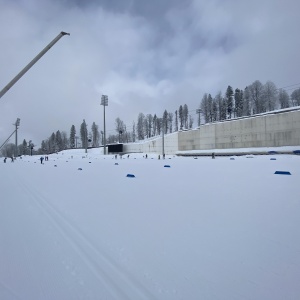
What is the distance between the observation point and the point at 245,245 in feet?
10.0

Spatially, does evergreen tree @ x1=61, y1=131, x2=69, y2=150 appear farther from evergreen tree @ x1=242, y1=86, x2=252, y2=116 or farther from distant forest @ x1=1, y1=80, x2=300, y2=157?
evergreen tree @ x1=242, y1=86, x2=252, y2=116

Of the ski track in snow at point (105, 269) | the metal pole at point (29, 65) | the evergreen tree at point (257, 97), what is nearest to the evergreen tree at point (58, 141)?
the evergreen tree at point (257, 97)

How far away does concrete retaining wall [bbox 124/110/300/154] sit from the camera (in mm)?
35250

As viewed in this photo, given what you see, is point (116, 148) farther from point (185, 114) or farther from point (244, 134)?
point (185, 114)

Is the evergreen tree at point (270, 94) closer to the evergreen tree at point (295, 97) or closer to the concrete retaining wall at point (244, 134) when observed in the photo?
the evergreen tree at point (295, 97)

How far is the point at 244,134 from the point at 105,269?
43.3 metres

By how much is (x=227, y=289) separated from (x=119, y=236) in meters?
1.82

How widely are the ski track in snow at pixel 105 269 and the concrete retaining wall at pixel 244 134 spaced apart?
39279 mm

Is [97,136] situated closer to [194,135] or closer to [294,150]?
Answer: [194,135]

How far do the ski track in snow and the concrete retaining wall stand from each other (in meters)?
39.3

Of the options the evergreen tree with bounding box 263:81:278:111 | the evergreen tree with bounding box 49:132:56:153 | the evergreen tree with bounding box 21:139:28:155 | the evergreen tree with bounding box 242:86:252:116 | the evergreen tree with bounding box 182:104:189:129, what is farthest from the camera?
the evergreen tree with bounding box 21:139:28:155

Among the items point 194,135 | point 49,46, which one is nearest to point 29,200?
point 49,46

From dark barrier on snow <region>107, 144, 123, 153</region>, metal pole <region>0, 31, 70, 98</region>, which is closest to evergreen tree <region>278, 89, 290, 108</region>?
dark barrier on snow <region>107, 144, 123, 153</region>

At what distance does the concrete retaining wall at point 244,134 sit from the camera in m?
35.2
